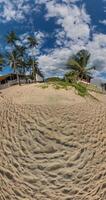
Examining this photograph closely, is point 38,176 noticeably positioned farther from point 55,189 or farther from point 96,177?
point 96,177

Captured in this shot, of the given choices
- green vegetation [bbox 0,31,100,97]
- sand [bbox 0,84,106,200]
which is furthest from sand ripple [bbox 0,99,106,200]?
green vegetation [bbox 0,31,100,97]

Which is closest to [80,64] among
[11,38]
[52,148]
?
[11,38]

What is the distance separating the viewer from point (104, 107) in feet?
31.9

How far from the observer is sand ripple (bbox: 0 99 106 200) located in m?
7.25

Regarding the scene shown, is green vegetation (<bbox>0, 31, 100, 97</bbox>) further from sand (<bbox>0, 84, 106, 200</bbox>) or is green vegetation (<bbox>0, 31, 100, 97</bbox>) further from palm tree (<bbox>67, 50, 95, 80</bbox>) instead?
sand (<bbox>0, 84, 106, 200</bbox>)

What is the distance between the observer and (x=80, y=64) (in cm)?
4191

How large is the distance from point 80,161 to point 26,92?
11.2 feet

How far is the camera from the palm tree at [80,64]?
41281 millimetres

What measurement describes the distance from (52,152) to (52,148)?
106mm

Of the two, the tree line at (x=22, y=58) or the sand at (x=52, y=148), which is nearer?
the sand at (x=52, y=148)

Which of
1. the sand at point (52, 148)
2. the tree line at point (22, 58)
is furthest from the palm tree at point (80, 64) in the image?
the sand at point (52, 148)

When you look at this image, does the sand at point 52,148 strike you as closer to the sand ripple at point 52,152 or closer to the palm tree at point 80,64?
the sand ripple at point 52,152

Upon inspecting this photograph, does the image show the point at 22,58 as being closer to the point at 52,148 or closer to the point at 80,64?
the point at 80,64

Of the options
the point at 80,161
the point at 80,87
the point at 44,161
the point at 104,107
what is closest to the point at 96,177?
the point at 80,161
